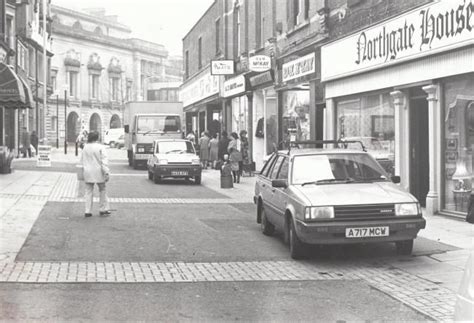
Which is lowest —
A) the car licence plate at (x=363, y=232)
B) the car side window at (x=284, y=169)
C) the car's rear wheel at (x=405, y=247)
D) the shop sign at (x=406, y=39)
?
the car's rear wheel at (x=405, y=247)

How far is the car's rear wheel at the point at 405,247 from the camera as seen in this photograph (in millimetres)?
8459

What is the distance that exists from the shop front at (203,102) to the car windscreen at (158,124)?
180 inches

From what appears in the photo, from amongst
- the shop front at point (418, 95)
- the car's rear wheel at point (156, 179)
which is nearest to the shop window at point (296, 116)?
the shop front at point (418, 95)

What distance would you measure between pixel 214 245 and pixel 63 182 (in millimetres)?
11828

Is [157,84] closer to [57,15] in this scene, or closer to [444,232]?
[57,15]

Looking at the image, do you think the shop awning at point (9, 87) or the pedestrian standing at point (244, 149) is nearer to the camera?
the shop awning at point (9, 87)

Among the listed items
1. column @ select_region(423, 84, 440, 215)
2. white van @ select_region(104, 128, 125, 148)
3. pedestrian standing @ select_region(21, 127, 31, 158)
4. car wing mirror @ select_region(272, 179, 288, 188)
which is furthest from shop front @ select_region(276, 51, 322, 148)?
white van @ select_region(104, 128, 125, 148)

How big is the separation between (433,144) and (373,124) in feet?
10.6

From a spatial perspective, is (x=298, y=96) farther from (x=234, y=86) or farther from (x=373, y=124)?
(x=234, y=86)

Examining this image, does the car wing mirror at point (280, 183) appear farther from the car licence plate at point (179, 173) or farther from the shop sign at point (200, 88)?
the shop sign at point (200, 88)

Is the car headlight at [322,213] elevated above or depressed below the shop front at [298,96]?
below

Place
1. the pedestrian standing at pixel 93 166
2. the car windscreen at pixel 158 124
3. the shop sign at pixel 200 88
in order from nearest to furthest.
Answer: the pedestrian standing at pixel 93 166
the car windscreen at pixel 158 124
the shop sign at pixel 200 88

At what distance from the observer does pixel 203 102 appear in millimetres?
36156

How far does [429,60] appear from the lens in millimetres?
12422
